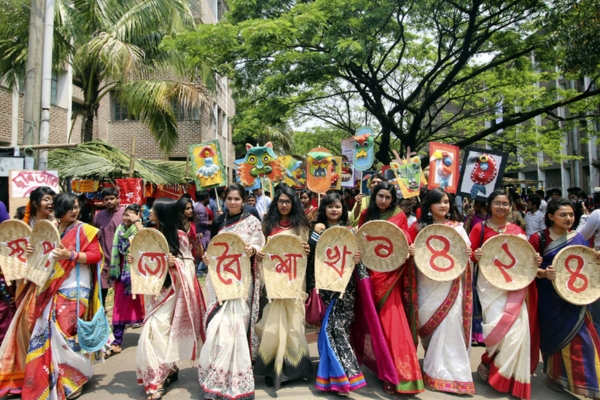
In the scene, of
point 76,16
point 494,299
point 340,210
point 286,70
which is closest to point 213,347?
point 340,210

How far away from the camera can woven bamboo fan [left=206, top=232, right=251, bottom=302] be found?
3.49 meters

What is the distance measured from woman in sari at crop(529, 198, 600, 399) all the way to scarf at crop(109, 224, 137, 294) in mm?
3701

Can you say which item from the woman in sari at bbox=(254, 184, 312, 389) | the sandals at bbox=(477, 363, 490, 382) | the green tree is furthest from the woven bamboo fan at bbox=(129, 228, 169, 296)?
the green tree

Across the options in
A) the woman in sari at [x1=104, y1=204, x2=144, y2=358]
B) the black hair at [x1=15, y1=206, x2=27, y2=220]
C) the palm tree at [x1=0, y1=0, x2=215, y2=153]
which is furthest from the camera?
the palm tree at [x1=0, y1=0, x2=215, y2=153]

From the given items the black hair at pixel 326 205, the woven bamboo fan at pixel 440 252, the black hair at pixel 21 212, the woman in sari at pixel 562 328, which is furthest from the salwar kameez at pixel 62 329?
the woman in sari at pixel 562 328

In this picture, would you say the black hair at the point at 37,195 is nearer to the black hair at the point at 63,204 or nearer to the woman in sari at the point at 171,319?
the black hair at the point at 63,204

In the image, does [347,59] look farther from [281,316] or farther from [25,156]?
[281,316]

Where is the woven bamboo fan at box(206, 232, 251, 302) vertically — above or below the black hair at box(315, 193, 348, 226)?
below

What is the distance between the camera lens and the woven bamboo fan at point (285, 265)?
137 inches

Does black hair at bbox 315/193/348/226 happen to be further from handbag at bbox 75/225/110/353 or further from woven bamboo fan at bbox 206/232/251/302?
handbag at bbox 75/225/110/353

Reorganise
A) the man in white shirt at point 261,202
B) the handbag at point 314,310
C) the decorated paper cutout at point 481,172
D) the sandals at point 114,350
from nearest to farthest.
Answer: the handbag at point 314,310, the sandals at point 114,350, the decorated paper cutout at point 481,172, the man in white shirt at point 261,202

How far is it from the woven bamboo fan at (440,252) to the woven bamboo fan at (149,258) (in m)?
1.93

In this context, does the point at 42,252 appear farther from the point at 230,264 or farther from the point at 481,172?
the point at 481,172

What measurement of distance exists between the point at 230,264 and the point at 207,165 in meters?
2.16
